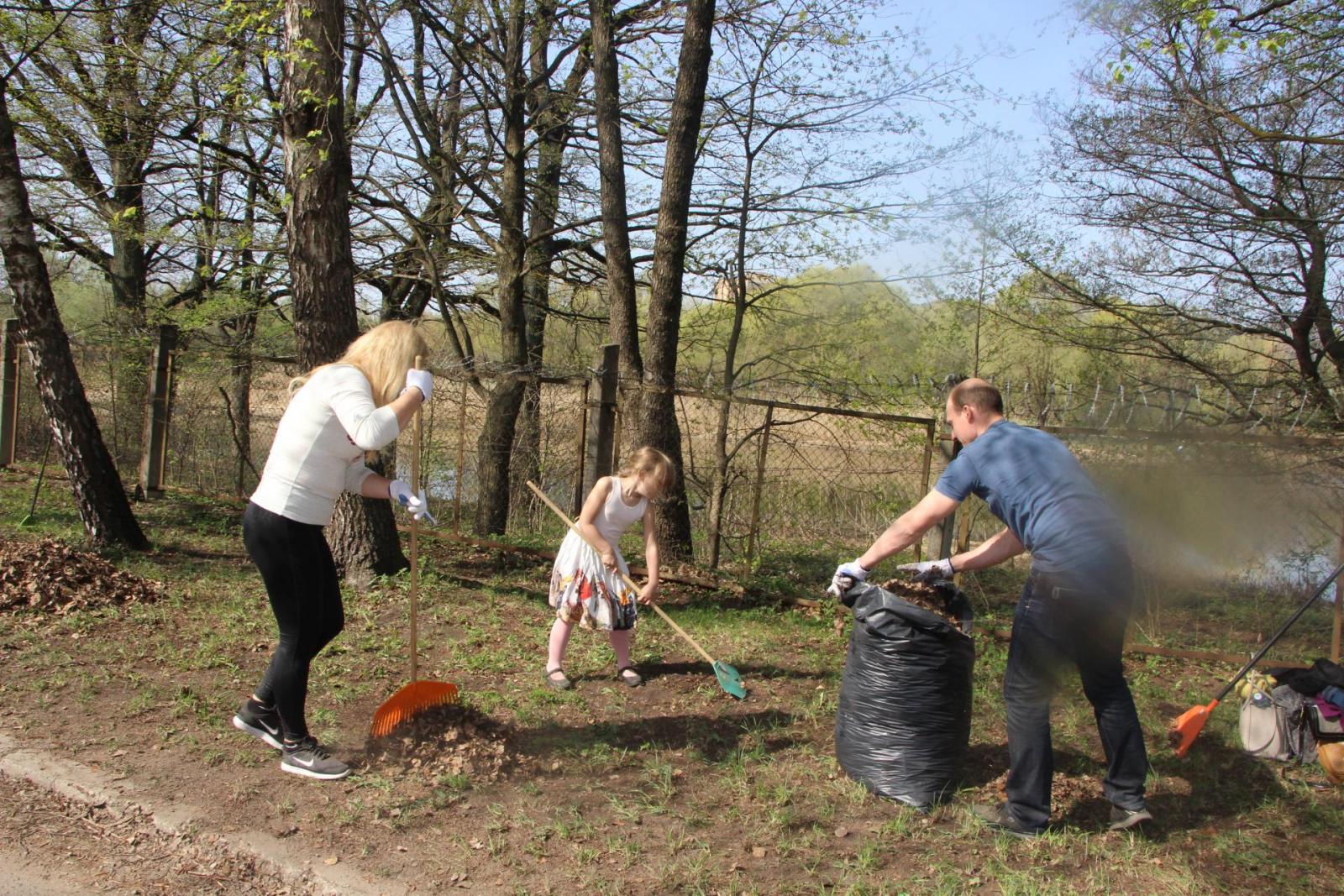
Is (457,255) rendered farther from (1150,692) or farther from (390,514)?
(1150,692)

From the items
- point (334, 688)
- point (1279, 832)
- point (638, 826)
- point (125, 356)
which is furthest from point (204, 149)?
point (1279, 832)

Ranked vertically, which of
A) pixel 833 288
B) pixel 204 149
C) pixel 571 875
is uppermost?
pixel 204 149

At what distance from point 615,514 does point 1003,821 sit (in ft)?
7.21

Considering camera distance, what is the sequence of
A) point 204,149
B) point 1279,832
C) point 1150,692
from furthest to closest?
point 204,149 < point 1150,692 < point 1279,832

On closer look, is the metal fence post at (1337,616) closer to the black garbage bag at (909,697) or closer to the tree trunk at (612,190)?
the black garbage bag at (909,697)

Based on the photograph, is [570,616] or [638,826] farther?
[570,616]

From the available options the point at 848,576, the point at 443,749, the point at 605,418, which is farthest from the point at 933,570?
the point at 605,418

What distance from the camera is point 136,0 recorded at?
820 cm

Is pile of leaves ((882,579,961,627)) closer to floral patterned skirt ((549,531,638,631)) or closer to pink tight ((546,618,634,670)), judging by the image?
floral patterned skirt ((549,531,638,631))

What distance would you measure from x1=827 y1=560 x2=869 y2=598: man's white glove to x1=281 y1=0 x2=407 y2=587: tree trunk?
362cm

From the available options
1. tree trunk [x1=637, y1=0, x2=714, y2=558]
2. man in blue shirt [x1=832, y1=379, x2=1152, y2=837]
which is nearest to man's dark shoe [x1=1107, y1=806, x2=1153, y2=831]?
man in blue shirt [x1=832, y1=379, x2=1152, y2=837]

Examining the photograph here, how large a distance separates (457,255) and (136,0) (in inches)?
148

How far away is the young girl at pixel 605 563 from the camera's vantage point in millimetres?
4430

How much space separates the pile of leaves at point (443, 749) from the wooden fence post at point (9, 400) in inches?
371
